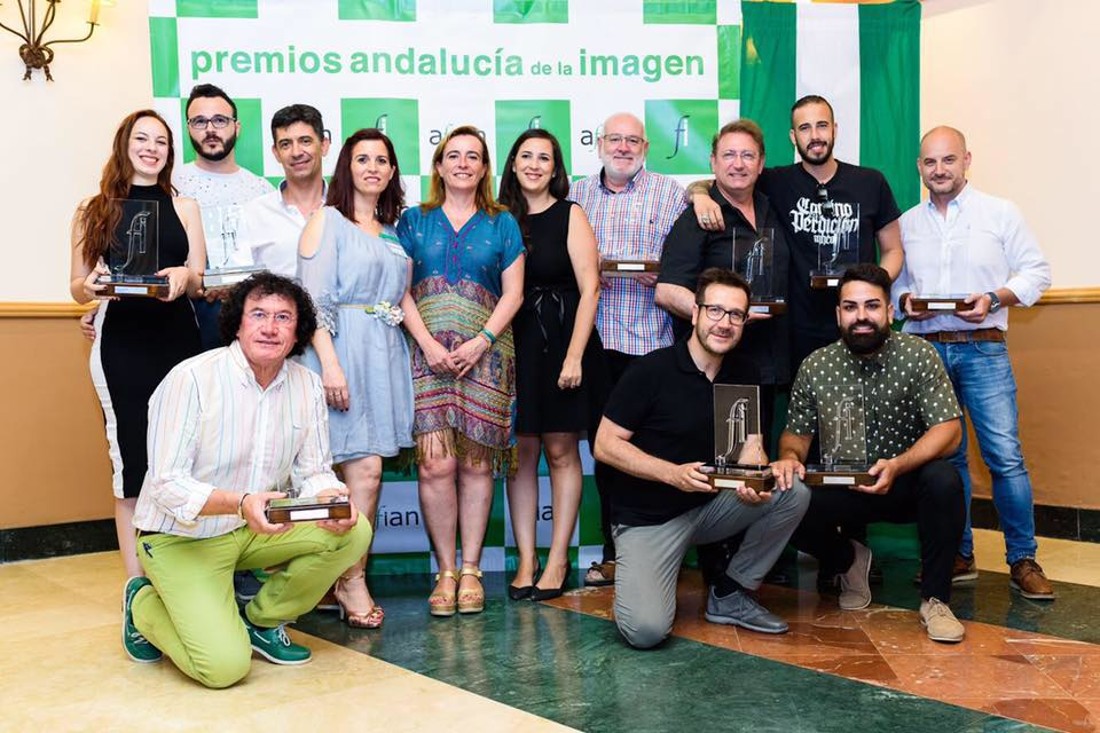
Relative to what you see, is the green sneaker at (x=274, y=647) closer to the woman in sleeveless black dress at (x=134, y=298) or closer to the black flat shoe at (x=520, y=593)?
the woman in sleeveless black dress at (x=134, y=298)

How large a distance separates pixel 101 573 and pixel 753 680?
280cm

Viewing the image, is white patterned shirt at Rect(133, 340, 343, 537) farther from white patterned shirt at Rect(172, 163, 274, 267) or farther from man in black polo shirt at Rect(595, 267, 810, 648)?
man in black polo shirt at Rect(595, 267, 810, 648)

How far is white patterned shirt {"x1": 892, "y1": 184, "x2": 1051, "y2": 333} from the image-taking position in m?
3.80

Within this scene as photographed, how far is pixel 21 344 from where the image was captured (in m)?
4.63

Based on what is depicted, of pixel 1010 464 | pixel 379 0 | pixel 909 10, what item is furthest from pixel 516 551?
pixel 909 10

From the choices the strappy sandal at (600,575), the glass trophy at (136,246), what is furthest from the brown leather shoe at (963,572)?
the glass trophy at (136,246)

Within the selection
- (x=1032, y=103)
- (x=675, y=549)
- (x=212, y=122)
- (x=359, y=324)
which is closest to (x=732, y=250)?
(x=675, y=549)

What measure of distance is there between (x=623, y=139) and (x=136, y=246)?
1.64 metres

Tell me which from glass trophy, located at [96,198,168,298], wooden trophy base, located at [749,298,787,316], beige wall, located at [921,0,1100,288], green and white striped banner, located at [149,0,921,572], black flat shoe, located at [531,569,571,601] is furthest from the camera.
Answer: beige wall, located at [921,0,1100,288]

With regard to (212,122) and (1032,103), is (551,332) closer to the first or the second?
(212,122)

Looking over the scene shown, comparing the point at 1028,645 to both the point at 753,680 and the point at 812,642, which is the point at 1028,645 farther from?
the point at 753,680

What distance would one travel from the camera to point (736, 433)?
10.0 feet

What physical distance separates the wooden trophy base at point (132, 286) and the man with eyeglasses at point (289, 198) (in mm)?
361

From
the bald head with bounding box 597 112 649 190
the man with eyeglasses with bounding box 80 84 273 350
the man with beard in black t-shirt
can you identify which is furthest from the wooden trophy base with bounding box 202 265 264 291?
the man with beard in black t-shirt
